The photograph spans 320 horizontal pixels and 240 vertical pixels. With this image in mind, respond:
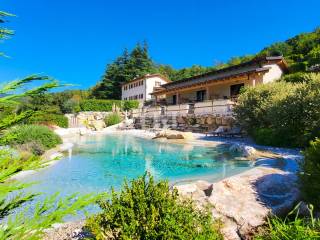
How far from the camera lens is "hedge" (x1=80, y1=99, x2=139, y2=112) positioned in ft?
148

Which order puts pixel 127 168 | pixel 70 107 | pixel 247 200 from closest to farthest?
pixel 247 200
pixel 127 168
pixel 70 107

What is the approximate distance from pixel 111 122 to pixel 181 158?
92.7 feet

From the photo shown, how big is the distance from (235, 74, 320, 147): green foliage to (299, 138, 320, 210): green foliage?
8.62 metres

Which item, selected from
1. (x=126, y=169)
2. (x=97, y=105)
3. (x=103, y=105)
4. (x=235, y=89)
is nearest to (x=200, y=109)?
(x=235, y=89)

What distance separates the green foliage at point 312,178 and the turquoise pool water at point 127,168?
193 inches

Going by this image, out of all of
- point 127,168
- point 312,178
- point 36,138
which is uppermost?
point 312,178

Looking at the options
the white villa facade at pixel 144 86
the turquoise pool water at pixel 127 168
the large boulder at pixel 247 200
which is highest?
the white villa facade at pixel 144 86

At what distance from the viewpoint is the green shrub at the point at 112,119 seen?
Result: 1639 inches

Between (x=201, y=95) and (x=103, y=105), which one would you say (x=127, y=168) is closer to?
(x=201, y=95)

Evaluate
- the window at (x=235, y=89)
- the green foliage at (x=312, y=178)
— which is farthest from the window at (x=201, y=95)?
the green foliage at (x=312, y=178)

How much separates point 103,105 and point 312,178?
143 ft

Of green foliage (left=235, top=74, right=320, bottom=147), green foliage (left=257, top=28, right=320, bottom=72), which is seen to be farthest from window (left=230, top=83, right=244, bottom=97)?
green foliage (left=235, top=74, right=320, bottom=147)

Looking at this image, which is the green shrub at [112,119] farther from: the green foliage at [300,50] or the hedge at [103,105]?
the green foliage at [300,50]

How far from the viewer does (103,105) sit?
4638 centimetres
